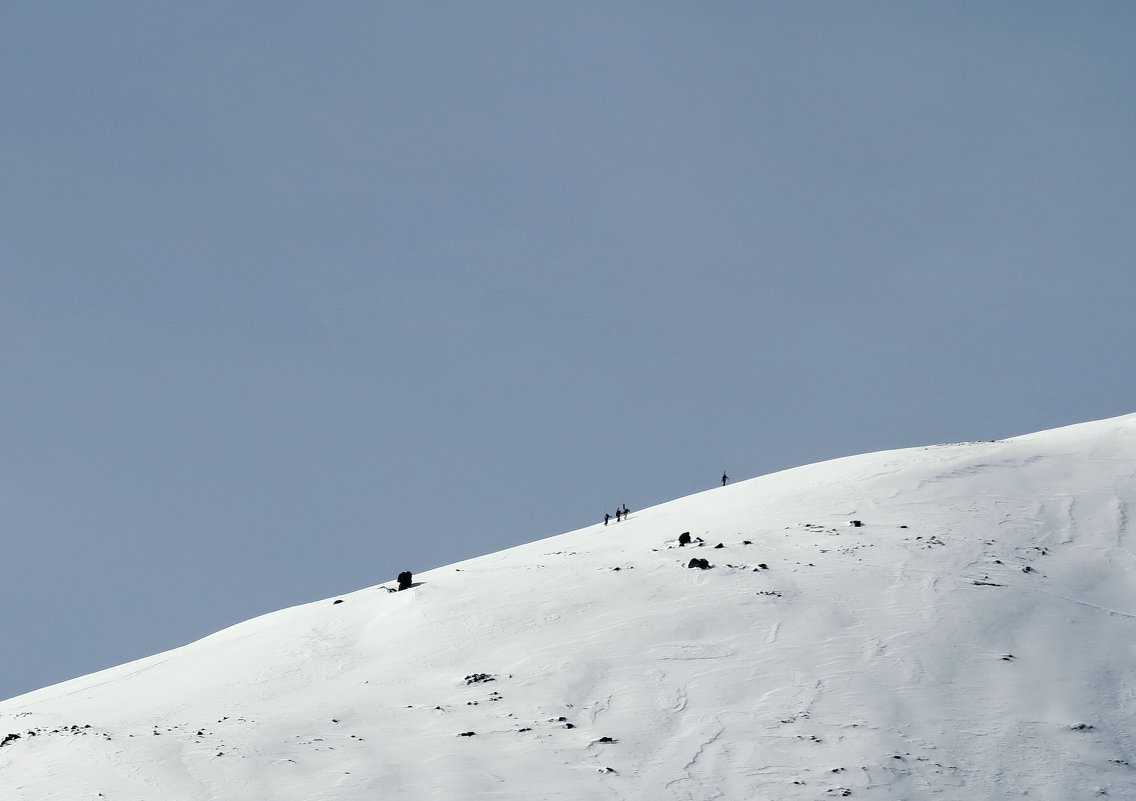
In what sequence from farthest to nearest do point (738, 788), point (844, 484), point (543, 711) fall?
point (844, 484) < point (543, 711) < point (738, 788)

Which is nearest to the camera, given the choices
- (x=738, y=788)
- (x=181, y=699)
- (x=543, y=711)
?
(x=738, y=788)

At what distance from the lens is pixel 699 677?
109ft

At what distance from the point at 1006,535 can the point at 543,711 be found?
18.1 meters

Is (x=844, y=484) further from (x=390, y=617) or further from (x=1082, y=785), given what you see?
(x=1082, y=785)

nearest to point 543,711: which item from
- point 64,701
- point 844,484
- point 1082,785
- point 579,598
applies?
point 579,598

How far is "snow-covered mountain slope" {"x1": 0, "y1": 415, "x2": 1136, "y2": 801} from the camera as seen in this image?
2844 cm

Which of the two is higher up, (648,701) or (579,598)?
(579,598)

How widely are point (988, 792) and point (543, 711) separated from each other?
999 centimetres

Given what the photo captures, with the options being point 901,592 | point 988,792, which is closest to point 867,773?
point 988,792

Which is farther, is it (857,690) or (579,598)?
(579,598)

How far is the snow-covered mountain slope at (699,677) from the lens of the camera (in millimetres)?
28438

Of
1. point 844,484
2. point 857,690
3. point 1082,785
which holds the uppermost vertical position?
point 844,484

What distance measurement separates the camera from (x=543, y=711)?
31.9 metres

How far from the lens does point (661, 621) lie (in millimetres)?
37156
